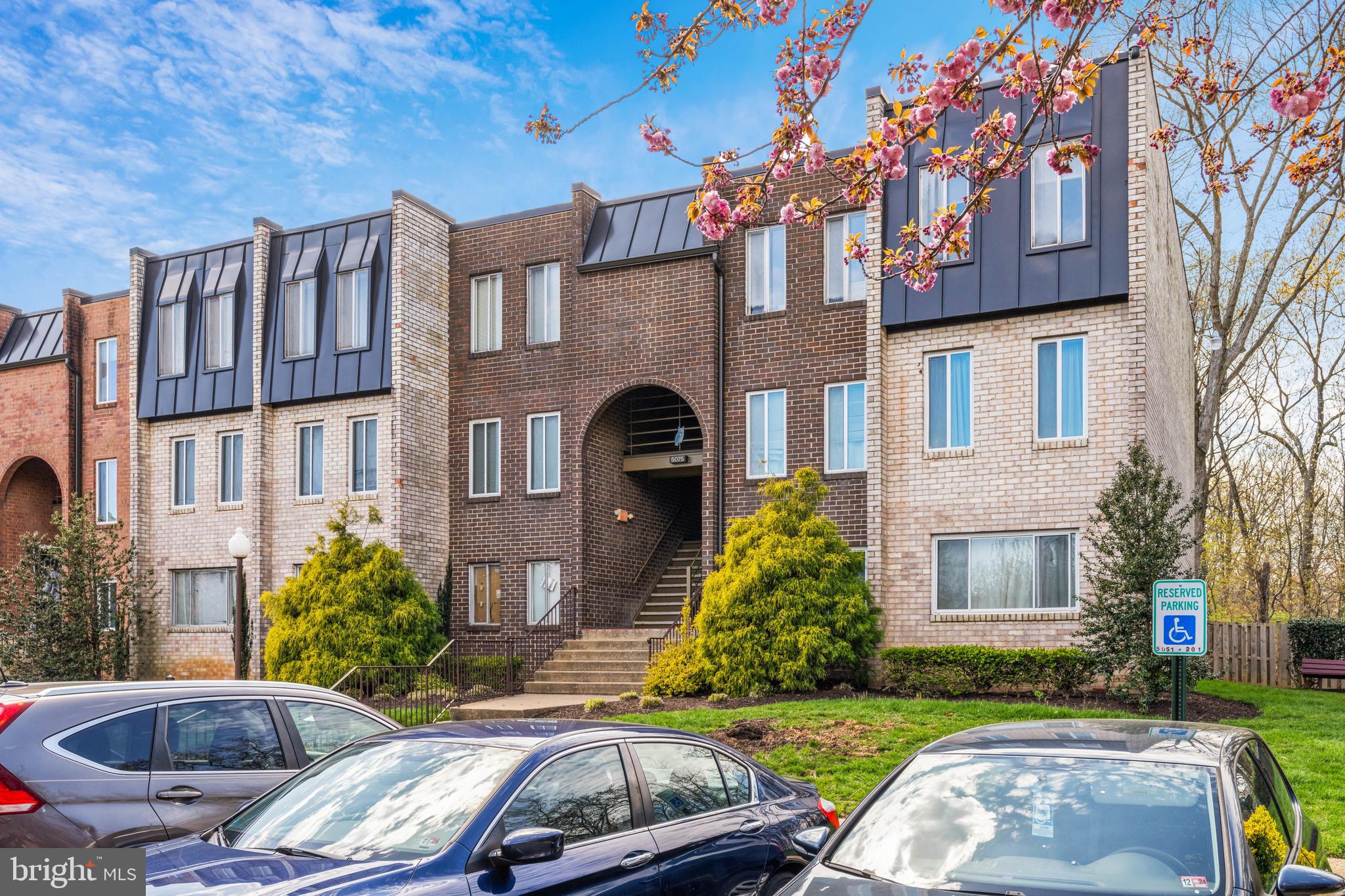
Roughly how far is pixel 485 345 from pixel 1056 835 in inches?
849

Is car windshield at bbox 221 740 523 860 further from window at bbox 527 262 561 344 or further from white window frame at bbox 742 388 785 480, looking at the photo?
window at bbox 527 262 561 344

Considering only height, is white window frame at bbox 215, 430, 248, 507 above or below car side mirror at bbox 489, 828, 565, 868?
above

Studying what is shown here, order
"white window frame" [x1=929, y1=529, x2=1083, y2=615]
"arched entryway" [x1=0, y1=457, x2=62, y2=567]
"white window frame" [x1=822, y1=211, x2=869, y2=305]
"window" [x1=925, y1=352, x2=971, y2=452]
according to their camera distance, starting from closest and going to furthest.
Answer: "white window frame" [x1=929, y1=529, x2=1083, y2=615]
"window" [x1=925, y1=352, x2=971, y2=452]
"white window frame" [x1=822, y1=211, x2=869, y2=305]
"arched entryway" [x1=0, y1=457, x2=62, y2=567]

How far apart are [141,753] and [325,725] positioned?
125 cm

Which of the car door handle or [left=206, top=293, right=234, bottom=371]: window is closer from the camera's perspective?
the car door handle

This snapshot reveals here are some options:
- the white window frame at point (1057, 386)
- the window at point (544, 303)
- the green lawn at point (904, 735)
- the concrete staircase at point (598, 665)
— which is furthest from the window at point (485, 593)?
the white window frame at point (1057, 386)

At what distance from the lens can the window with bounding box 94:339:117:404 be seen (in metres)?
29.0

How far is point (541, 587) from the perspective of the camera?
23828mm

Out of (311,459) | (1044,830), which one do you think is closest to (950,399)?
(311,459)

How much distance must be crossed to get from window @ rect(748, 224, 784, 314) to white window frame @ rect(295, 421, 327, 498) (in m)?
9.85

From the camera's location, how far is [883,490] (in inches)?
780

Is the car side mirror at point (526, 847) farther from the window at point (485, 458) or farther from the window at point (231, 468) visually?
the window at point (231, 468)

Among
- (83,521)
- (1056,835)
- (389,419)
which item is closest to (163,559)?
(83,521)

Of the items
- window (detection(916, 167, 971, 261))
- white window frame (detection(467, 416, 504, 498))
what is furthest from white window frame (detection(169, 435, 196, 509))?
window (detection(916, 167, 971, 261))
